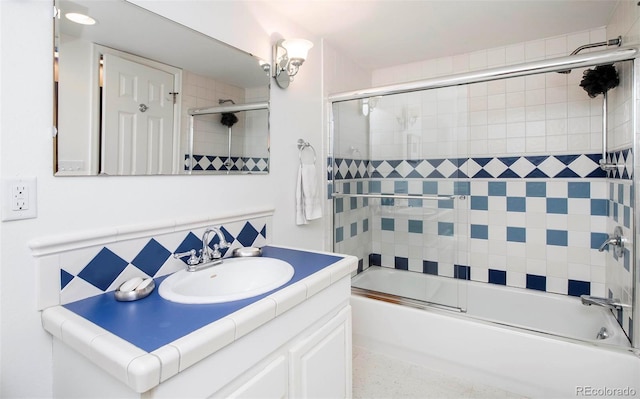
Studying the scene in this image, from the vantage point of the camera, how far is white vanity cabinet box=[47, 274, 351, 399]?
2.68ft

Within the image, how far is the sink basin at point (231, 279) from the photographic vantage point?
3.91 feet

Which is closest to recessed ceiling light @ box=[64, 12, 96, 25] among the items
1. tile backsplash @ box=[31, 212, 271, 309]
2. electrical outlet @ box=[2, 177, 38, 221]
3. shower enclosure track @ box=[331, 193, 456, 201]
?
electrical outlet @ box=[2, 177, 38, 221]

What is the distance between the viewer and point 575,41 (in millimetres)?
2330

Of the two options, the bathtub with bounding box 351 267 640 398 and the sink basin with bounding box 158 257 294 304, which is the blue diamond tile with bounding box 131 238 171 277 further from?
the bathtub with bounding box 351 267 640 398

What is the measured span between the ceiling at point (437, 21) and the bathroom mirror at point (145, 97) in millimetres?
670

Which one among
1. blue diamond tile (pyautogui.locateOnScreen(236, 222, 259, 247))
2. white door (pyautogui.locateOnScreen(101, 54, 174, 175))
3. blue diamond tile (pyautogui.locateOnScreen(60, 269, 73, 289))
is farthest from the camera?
blue diamond tile (pyautogui.locateOnScreen(236, 222, 259, 247))

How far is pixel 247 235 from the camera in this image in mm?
1760

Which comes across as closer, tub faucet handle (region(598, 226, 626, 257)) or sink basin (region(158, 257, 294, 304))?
sink basin (region(158, 257, 294, 304))

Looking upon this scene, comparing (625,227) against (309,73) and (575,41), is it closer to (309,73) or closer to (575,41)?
(575,41)

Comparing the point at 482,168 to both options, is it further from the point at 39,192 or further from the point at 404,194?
the point at 39,192

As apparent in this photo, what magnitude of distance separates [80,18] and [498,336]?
2341mm

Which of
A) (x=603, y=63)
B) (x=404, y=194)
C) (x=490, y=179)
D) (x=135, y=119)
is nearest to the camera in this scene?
(x=135, y=119)

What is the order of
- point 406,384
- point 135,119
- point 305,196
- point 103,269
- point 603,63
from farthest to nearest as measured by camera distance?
1. point 305,196
2. point 406,384
3. point 603,63
4. point 135,119
5. point 103,269

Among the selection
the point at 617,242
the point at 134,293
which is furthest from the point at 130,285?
the point at 617,242
